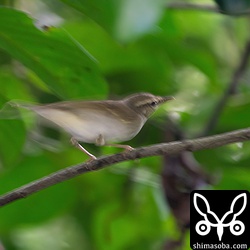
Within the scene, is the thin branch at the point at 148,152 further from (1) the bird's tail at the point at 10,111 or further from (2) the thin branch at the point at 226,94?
(2) the thin branch at the point at 226,94

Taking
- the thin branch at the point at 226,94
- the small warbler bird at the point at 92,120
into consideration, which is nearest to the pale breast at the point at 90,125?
the small warbler bird at the point at 92,120

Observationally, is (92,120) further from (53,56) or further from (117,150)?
(117,150)

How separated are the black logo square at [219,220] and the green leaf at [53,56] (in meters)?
0.25

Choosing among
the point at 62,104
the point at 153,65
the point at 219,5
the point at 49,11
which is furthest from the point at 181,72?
the point at 62,104

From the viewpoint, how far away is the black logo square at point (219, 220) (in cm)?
134

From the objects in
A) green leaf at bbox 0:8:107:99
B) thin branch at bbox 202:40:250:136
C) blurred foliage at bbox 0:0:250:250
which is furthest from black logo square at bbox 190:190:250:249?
green leaf at bbox 0:8:107:99

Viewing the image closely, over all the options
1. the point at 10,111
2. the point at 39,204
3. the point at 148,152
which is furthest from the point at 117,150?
the point at 148,152

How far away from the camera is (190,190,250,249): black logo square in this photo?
1.34m

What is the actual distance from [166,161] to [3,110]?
0.32 meters

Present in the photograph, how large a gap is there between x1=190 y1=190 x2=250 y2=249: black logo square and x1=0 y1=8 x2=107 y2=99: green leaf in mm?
252

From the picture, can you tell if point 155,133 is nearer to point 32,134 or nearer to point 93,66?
point 32,134

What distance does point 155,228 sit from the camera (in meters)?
1.59

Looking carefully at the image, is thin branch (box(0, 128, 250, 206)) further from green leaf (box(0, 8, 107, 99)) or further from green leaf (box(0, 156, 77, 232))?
green leaf (box(0, 156, 77, 232))

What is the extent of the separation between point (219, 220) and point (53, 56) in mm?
369
